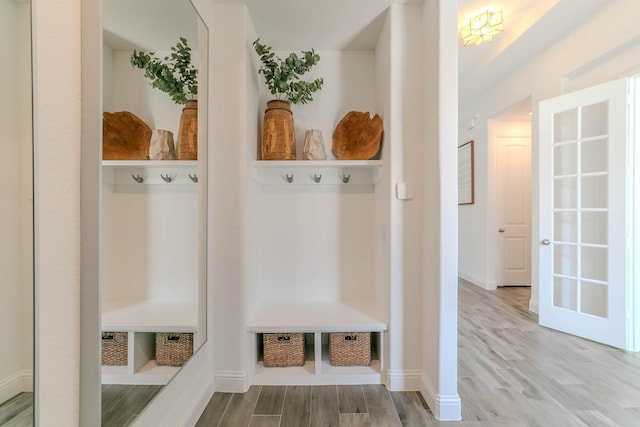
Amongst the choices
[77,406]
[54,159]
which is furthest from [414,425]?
[54,159]

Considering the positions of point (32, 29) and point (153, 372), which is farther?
point (153, 372)

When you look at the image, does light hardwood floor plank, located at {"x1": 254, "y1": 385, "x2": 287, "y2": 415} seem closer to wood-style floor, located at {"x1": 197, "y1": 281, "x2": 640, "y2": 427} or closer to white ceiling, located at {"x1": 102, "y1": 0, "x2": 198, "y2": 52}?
wood-style floor, located at {"x1": 197, "y1": 281, "x2": 640, "y2": 427}

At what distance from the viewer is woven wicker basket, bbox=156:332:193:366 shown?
1.37m

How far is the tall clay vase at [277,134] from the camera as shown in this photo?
2066mm

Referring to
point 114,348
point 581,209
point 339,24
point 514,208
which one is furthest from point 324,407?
point 514,208

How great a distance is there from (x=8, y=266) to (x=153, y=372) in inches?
32.1

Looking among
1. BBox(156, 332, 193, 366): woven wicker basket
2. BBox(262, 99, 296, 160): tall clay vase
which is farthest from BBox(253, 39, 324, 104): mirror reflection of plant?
BBox(156, 332, 193, 366): woven wicker basket

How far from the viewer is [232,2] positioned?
1.85 m

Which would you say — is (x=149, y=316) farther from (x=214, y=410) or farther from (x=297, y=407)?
(x=297, y=407)

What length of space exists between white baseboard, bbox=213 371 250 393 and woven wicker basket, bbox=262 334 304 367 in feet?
0.70

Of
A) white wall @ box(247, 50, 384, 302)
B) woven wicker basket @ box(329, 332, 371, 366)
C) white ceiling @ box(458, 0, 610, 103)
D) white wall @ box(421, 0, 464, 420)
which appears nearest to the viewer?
white wall @ box(421, 0, 464, 420)

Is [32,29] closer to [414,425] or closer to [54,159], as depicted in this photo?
[54,159]

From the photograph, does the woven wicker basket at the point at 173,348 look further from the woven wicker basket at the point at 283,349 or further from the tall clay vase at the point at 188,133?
the tall clay vase at the point at 188,133

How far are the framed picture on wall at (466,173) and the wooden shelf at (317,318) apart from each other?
3.30 meters
